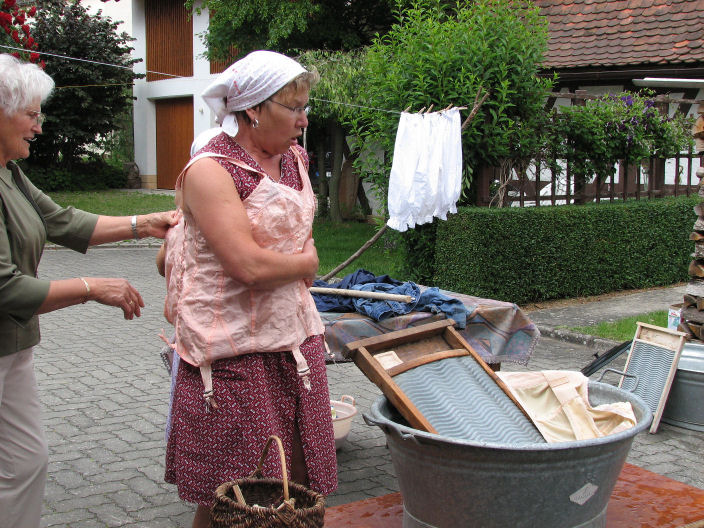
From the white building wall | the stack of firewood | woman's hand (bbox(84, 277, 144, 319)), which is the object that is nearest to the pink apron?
woman's hand (bbox(84, 277, 144, 319))

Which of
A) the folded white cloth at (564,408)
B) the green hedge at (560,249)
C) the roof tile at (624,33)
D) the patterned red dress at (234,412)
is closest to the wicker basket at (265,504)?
the patterned red dress at (234,412)

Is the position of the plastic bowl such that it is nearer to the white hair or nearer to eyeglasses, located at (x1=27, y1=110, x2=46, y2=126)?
eyeglasses, located at (x1=27, y1=110, x2=46, y2=126)

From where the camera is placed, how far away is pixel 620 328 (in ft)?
25.2

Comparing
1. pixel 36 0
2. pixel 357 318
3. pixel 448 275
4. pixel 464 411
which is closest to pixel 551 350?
pixel 448 275

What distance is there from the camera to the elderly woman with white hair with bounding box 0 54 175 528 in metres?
2.45

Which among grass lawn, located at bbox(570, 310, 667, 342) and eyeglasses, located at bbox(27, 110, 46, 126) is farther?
grass lawn, located at bbox(570, 310, 667, 342)

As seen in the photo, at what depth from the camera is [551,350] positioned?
728 cm

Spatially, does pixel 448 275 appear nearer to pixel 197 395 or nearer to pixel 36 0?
pixel 197 395

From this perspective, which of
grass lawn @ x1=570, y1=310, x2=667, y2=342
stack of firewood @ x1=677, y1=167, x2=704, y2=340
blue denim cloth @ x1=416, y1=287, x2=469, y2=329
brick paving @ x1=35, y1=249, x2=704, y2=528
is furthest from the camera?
grass lawn @ x1=570, y1=310, x2=667, y2=342

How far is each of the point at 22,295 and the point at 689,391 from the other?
4268 millimetres

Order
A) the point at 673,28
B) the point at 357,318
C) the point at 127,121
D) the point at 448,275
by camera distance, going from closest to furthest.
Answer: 1. the point at 357,318
2. the point at 448,275
3. the point at 673,28
4. the point at 127,121

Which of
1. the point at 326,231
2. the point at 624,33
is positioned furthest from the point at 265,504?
the point at 326,231

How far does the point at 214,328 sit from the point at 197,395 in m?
0.24

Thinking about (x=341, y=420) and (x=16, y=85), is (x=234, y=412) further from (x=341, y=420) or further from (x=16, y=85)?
(x=341, y=420)
